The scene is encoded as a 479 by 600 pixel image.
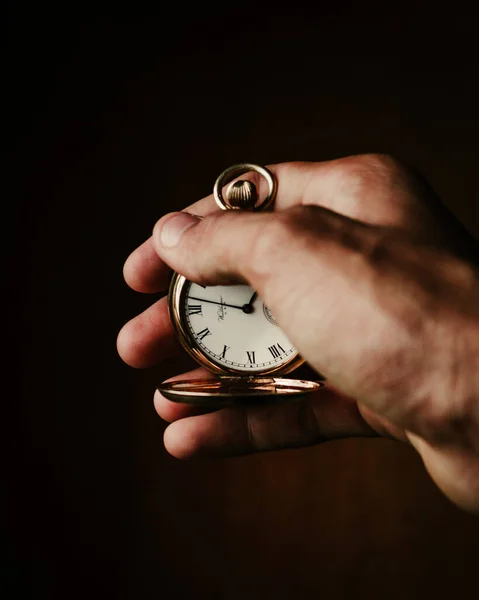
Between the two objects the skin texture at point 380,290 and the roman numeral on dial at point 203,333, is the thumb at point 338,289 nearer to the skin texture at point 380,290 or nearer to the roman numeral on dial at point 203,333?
the skin texture at point 380,290

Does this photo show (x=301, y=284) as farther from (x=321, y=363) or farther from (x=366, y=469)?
(x=366, y=469)

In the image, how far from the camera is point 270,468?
7.11ft

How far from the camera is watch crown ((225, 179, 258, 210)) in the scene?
1263 mm

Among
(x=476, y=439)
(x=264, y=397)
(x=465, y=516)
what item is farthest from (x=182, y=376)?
(x=465, y=516)

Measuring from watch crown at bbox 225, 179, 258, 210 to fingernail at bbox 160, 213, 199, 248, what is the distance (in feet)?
0.48

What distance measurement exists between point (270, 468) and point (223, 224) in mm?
1301

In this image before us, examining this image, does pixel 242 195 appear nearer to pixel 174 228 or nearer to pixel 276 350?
pixel 174 228

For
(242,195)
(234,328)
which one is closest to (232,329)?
(234,328)

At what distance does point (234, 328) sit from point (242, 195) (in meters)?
0.24

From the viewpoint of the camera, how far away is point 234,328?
1.30 meters

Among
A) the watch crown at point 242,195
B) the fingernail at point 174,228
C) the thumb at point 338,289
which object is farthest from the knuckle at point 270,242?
the watch crown at point 242,195

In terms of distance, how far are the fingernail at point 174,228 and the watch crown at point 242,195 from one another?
15cm

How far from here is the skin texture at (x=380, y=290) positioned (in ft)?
2.99

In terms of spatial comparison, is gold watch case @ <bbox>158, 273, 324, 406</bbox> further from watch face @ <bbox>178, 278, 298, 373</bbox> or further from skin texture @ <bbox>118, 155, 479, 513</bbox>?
skin texture @ <bbox>118, 155, 479, 513</bbox>
